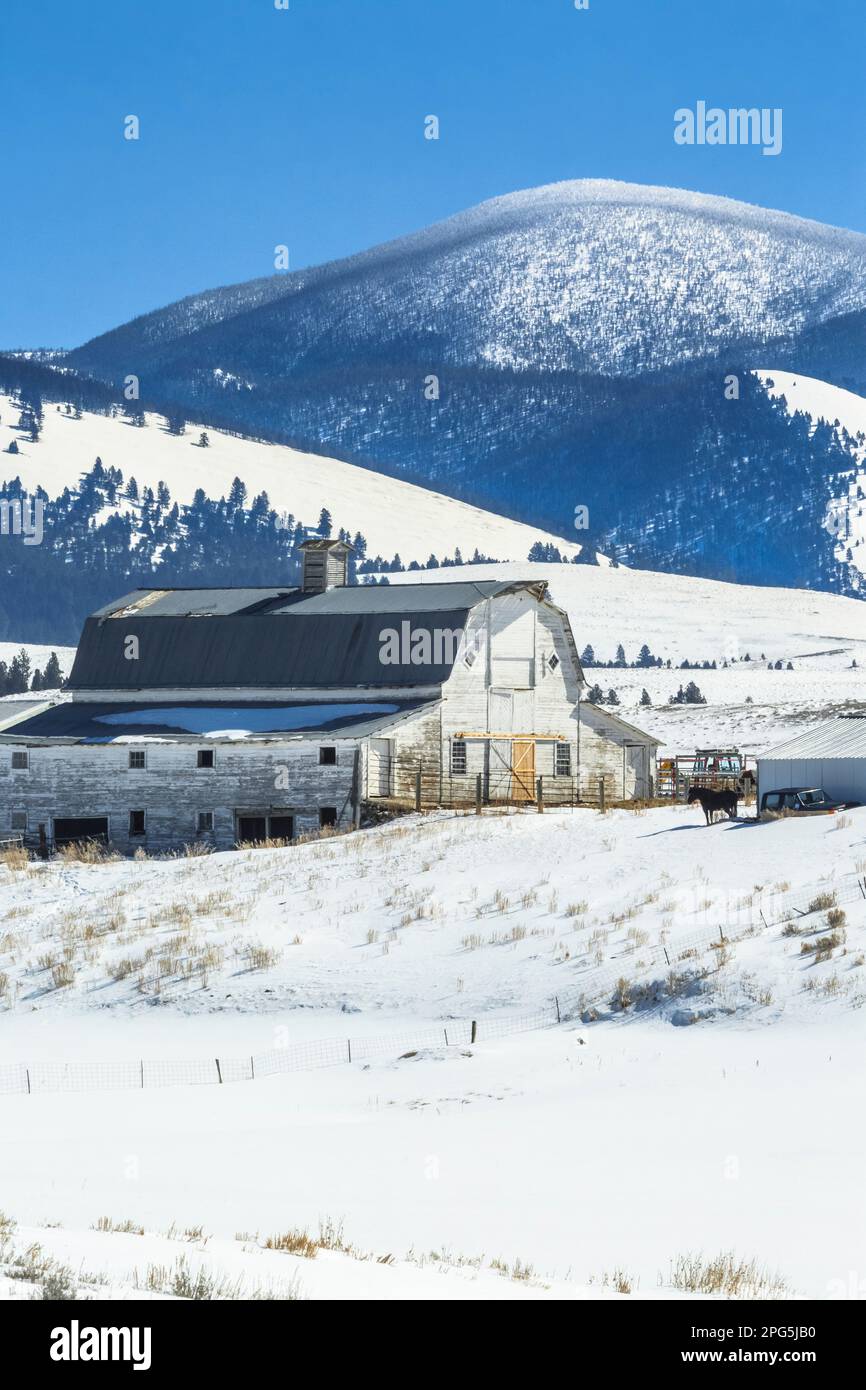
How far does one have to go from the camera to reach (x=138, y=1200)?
54.2 feet

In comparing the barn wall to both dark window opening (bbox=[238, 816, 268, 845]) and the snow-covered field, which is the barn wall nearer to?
dark window opening (bbox=[238, 816, 268, 845])

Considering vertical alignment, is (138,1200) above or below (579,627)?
below

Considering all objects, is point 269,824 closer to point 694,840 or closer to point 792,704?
point 694,840

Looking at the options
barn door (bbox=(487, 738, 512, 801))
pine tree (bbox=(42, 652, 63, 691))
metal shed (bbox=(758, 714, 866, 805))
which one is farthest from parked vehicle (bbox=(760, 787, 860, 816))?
pine tree (bbox=(42, 652, 63, 691))

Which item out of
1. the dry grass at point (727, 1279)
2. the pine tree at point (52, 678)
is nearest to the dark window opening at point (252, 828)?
the dry grass at point (727, 1279)

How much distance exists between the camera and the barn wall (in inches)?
1816

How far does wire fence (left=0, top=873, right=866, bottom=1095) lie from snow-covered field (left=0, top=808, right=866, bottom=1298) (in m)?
0.15

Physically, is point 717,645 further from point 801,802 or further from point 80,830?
point 801,802

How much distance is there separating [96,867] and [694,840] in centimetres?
1401

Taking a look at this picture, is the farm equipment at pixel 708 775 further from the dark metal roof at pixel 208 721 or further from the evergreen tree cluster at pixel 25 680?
the evergreen tree cluster at pixel 25 680

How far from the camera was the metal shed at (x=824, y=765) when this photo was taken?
128 feet

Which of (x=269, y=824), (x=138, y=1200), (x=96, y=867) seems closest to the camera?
(x=138, y=1200)
